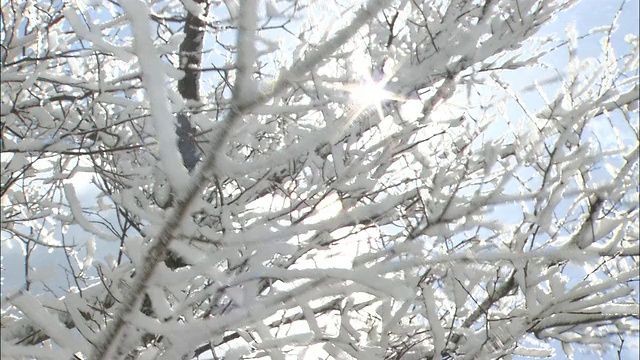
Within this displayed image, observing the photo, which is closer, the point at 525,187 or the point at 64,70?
the point at 525,187

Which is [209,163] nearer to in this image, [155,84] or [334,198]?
[155,84]

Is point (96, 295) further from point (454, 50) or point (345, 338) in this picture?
point (454, 50)

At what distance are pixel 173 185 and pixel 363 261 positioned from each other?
0.77 meters

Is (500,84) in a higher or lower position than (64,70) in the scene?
lower

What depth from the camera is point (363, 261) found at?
1.46 metres

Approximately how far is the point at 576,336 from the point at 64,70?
4059 millimetres

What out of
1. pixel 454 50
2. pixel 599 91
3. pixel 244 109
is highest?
pixel 454 50

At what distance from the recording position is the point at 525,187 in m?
2.37

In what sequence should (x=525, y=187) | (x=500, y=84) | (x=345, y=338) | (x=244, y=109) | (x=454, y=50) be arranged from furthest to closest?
(x=500, y=84)
(x=525, y=187)
(x=454, y=50)
(x=345, y=338)
(x=244, y=109)

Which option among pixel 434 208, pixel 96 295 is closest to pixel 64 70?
pixel 96 295

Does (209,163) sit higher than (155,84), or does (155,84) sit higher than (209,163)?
(155,84)

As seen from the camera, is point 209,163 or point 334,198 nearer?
point 209,163

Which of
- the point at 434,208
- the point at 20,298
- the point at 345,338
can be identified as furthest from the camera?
the point at 345,338

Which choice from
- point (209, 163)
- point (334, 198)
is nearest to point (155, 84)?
point (209, 163)
